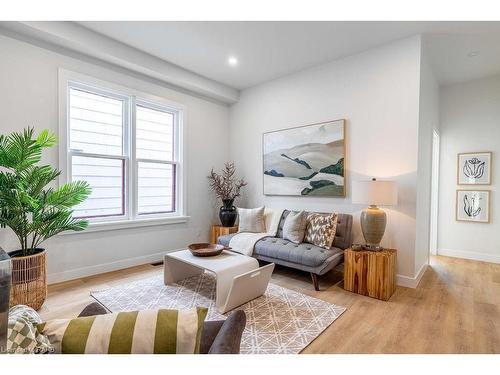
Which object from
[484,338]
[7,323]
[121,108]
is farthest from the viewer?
[121,108]

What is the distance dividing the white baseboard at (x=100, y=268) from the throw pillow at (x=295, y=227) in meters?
1.94

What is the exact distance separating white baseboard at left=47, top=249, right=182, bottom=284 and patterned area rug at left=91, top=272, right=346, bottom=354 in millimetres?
614

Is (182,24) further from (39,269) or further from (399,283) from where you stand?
(399,283)

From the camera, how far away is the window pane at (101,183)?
124 inches

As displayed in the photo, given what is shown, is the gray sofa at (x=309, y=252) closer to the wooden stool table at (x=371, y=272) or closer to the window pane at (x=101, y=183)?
the wooden stool table at (x=371, y=272)

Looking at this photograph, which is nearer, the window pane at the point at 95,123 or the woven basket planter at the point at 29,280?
the woven basket planter at the point at 29,280

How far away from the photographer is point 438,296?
103 inches

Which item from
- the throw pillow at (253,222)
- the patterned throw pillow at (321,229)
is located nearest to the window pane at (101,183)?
the throw pillow at (253,222)

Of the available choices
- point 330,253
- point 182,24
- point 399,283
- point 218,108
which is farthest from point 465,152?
point 182,24

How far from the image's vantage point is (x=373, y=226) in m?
2.71

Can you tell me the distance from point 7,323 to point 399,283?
130 inches

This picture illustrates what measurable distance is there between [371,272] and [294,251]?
80cm

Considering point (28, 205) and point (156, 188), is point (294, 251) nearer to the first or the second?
point (156, 188)

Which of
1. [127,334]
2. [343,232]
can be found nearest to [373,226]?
[343,232]
